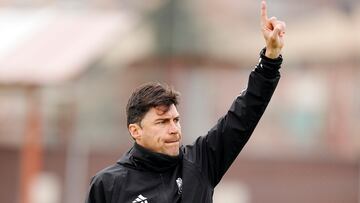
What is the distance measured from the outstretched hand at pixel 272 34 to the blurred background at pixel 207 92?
1544 cm

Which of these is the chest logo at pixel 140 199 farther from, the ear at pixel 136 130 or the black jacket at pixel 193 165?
the ear at pixel 136 130

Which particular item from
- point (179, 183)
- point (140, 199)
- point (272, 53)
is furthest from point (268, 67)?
point (140, 199)

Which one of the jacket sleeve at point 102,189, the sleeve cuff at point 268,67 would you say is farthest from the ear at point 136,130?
the sleeve cuff at point 268,67

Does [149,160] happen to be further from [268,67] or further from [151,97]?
[268,67]

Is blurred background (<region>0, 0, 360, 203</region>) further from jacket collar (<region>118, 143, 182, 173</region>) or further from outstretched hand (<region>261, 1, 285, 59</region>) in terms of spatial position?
outstretched hand (<region>261, 1, 285, 59</region>)

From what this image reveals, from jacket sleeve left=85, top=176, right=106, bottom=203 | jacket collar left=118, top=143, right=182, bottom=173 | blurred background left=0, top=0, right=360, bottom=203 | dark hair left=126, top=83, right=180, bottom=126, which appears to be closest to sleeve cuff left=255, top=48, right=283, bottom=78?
dark hair left=126, top=83, right=180, bottom=126

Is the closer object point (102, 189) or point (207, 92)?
point (102, 189)

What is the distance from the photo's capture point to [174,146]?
5273 mm

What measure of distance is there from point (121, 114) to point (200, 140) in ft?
52.5

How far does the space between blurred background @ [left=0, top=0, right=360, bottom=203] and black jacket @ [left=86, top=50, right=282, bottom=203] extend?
15.3 metres

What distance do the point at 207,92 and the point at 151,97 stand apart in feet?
54.7

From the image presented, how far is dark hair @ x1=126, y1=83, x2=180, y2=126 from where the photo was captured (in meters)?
5.26

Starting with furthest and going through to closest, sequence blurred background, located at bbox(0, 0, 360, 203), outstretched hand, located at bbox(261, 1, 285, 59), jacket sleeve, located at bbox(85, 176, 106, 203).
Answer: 1. blurred background, located at bbox(0, 0, 360, 203)
2. jacket sleeve, located at bbox(85, 176, 106, 203)
3. outstretched hand, located at bbox(261, 1, 285, 59)

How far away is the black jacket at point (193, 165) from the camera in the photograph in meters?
5.26
